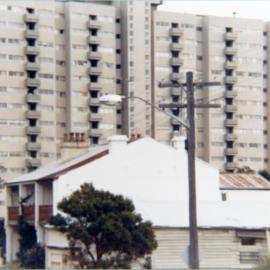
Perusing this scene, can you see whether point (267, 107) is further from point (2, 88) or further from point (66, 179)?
point (66, 179)

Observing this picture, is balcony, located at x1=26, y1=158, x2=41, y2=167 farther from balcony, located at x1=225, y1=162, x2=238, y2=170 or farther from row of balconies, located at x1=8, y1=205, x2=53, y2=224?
row of balconies, located at x1=8, y1=205, x2=53, y2=224

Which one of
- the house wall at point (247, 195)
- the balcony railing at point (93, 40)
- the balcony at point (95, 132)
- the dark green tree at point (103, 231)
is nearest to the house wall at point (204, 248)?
the dark green tree at point (103, 231)

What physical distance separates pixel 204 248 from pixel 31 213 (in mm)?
11292

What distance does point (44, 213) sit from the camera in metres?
55.2

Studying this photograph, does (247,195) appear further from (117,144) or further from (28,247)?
(28,247)

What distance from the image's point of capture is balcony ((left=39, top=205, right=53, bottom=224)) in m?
54.2

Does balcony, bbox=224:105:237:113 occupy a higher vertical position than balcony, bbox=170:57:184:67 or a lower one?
lower

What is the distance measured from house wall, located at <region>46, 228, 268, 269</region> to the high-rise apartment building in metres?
70.0

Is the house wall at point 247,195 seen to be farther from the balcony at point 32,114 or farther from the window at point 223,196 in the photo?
the balcony at point 32,114

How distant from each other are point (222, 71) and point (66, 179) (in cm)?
8718

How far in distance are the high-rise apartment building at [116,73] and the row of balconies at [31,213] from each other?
2347 inches

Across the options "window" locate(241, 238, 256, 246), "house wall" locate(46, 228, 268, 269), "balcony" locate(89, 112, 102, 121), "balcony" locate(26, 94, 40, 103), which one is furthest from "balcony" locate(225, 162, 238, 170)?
"house wall" locate(46, 228, 268, 269)

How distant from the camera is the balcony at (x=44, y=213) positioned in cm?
5417

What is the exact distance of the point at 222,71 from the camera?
139125 mm
